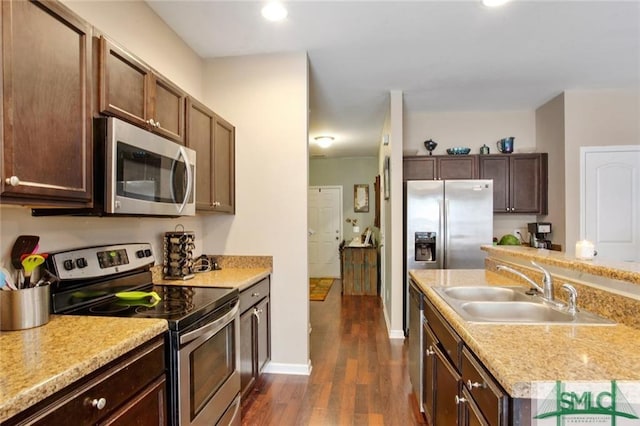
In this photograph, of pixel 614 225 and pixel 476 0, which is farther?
pixel 614 225

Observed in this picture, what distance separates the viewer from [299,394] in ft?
8.10

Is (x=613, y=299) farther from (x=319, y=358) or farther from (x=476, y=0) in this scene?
(x=319, y=358)

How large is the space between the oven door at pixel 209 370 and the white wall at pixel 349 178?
525 cm

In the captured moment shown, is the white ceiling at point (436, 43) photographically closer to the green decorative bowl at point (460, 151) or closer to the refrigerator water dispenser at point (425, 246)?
the green decorative bowl at point (460, 151)

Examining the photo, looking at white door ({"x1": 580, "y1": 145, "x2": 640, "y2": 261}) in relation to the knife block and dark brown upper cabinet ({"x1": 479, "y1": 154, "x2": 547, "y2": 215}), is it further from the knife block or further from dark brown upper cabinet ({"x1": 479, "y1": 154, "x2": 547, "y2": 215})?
the knife block

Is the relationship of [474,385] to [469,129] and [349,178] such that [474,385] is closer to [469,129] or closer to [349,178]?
[469,129]

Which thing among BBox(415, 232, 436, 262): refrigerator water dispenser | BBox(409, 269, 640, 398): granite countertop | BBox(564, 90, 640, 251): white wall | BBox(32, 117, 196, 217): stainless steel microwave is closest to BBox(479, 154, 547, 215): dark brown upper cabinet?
BBox(564, 90, 640, 251): white wall

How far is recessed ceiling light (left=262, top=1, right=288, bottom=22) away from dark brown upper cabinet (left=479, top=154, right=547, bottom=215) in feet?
9.81

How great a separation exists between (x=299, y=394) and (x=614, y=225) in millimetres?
3739

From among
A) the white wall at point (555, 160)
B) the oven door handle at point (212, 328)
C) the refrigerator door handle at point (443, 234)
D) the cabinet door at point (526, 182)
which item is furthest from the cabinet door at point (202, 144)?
the white wall at point (555, 160)

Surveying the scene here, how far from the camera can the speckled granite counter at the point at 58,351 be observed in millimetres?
821

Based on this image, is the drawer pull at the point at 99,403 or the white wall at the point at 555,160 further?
the white wall at the point at 555,160

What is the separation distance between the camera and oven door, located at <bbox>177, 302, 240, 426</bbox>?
142 cm

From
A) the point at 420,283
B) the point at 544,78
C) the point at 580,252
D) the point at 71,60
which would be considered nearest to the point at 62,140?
the point at 71,60
